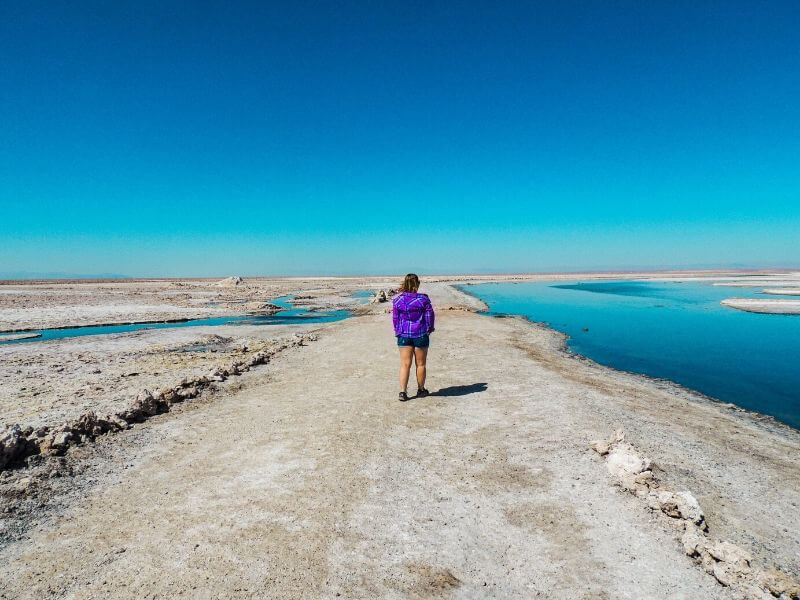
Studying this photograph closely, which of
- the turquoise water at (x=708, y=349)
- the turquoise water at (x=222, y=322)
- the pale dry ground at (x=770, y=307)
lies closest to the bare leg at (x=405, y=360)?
the turquoise water at (x=708, y=349)

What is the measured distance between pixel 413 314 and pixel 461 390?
8.43 ft

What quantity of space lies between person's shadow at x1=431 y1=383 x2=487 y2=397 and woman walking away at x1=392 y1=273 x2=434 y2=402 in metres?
1.18

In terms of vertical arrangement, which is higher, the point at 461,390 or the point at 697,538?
the point at 697,538

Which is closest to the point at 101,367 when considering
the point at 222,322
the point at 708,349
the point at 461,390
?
the point at 461,390

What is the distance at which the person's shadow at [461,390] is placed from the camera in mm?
9758

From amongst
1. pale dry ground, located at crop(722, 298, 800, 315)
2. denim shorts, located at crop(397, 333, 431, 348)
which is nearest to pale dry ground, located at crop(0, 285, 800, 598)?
denim shorts, located at crop(397, 333, 431, 348)

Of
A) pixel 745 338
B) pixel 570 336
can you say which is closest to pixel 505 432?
pixel 570 336

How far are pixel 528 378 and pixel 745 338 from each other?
16.3 metres

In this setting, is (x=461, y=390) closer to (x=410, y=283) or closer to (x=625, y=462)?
(x=410, y=283)

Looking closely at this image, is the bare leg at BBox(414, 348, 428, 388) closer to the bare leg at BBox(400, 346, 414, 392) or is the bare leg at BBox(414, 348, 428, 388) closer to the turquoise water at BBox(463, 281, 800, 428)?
the bare leg at BBox(400, 346, 414, 392)

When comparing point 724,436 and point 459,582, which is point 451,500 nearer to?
point 459,582

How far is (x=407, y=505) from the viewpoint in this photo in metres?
5.00

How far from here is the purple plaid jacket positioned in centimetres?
857

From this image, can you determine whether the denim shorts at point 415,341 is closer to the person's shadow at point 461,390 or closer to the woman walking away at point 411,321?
the woman walking away at point 411,321
